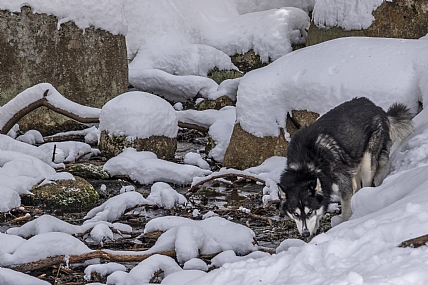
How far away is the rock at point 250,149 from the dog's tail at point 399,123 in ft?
7.51

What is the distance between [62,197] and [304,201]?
A: 11.1 ft

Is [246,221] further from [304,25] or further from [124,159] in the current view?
[304,25]

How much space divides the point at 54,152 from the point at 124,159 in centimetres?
133

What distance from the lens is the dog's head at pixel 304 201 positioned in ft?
19.8

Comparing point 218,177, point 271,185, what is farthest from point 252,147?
point 271,185

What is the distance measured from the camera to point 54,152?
1009 cm

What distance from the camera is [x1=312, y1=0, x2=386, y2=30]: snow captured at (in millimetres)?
9671

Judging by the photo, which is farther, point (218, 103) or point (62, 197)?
point (218, 103)

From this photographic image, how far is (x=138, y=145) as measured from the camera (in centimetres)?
1006

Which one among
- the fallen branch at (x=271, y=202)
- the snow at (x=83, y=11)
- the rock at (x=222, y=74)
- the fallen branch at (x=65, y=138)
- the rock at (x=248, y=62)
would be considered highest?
the snow at (x=83, y=11)

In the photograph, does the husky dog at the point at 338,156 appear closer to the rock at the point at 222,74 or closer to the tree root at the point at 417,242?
the tree root at the point at 417,242

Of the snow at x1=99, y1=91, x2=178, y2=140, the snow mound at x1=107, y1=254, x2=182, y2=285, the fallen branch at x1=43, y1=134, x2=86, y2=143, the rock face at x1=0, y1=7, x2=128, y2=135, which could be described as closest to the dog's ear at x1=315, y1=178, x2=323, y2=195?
the snow mound at x1=107, y1=254, x2=182, y2=285

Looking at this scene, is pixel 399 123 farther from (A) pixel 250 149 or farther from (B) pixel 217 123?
(B) pixel 217 123

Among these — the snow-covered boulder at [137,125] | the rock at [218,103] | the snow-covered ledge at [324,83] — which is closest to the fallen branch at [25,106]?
the snow-covered boulder at [137,125]
